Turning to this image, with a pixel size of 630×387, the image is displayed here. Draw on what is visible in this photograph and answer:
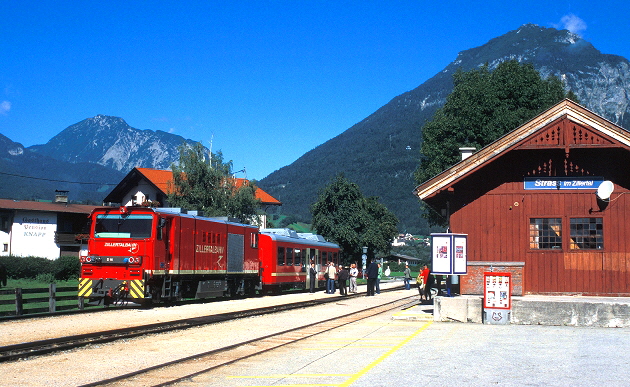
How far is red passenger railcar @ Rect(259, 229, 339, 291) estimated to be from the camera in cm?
3425

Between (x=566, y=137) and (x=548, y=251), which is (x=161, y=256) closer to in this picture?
(x=548, y=251)

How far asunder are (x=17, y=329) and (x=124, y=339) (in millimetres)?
3674

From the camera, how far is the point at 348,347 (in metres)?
13.0

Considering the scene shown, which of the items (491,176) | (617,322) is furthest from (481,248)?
(617,322)

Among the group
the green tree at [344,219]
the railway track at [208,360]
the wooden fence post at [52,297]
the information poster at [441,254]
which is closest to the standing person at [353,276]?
the information poster at [441,254]

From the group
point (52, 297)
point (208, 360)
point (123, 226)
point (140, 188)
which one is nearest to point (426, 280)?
point (123, 226)

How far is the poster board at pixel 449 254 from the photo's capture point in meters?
18.8

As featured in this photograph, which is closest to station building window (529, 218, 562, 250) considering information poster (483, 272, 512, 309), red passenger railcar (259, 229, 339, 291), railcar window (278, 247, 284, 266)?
information poster (483, 272, 512, 309)

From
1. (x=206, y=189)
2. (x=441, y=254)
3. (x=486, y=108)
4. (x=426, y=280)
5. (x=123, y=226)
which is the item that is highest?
(x=486, y=108)

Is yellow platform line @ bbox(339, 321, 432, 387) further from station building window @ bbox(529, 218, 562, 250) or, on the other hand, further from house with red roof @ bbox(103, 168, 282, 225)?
house with red roof @ bbox(103, 168, 282, 225)

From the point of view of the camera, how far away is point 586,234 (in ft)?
66.6

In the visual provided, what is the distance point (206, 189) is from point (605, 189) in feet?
145

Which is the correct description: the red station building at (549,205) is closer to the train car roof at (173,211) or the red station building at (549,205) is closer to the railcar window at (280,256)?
the train car roof at (173,211)

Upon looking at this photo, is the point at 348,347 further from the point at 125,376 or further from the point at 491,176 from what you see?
the point at 491,176
